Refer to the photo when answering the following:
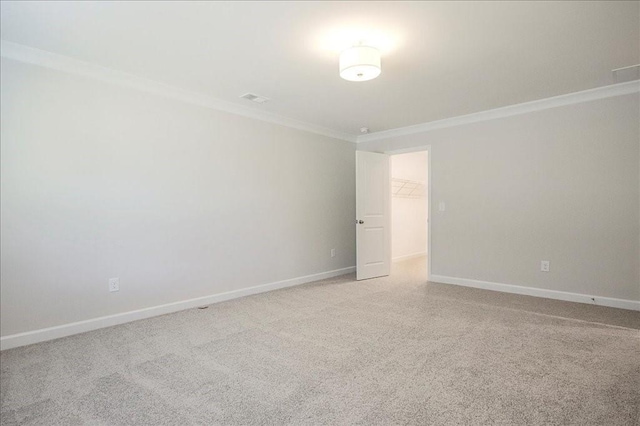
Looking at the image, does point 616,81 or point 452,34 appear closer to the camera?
point 452,34

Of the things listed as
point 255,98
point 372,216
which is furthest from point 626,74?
point 255,98

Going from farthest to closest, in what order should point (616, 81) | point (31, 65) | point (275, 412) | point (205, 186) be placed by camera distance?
1. point (205, 186)
2. point (616, 81)
3. point (31, 65)
4. point (275, 412)

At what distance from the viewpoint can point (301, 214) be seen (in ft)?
15.7

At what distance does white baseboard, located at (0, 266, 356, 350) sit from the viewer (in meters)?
2.57

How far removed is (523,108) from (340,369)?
12.3 ft

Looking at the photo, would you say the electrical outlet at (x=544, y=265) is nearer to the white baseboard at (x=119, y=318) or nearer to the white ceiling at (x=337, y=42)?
the white ceiling at (x=337, y=42)

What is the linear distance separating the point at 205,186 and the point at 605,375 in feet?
12.2

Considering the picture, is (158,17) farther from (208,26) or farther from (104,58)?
(104,58)

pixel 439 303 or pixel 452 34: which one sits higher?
pixel 452 34

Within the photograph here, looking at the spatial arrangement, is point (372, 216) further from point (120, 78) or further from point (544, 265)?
point (120, 78)

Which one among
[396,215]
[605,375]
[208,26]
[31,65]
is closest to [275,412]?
[605,375]

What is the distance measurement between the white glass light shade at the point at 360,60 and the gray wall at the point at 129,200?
190 centimetres

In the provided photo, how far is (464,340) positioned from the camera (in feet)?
8.66

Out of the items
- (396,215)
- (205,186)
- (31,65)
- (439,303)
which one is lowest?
(439,303)
